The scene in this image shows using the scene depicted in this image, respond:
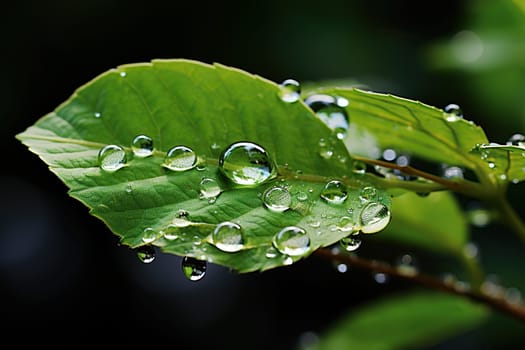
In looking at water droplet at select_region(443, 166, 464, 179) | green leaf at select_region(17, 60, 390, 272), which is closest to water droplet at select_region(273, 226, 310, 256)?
green leaf at select_region(17, 60, 390, 272)

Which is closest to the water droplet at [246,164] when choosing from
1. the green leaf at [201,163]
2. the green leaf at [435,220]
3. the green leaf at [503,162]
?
the green leaf at [201,163]

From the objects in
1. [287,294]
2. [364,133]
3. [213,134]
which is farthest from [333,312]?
[213,134]

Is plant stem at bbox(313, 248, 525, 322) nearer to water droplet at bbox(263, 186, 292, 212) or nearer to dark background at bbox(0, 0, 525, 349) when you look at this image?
water droplet at bbox(263, 186, 292, 212)

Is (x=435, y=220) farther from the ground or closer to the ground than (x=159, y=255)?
farther from the ground

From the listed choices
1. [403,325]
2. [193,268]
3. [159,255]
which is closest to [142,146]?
[193,268]

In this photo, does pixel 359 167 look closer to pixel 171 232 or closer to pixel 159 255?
pixel 171 232

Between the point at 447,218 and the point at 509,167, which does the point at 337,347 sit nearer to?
the point at 447,218
